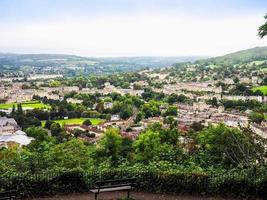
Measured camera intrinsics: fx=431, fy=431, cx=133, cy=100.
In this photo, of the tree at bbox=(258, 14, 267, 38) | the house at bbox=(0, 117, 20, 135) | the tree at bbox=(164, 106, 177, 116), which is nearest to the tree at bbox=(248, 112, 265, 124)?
the tree at bbox=(164, 106, 177, 116)

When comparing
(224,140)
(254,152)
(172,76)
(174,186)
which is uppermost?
(254,152)

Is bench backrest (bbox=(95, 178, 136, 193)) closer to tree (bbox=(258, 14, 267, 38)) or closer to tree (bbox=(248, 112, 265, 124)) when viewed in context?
tree (bbox=(258, 14, 267, 38))

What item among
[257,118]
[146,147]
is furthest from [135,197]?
[257,118]

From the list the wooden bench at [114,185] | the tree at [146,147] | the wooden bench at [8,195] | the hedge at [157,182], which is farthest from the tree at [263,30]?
the tree at [146,147]

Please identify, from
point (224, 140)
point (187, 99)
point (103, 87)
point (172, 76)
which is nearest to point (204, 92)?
point (187, 99)

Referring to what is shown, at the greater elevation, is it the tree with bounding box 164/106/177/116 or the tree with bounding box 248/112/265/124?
the tree with bounding box 248/112/265/124

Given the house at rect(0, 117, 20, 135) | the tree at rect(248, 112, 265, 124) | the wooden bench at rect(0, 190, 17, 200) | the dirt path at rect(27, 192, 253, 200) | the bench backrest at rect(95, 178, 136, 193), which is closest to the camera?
the wooden bench at rect(0, 190, 17, 200)

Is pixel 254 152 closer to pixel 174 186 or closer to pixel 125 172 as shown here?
pixel 174 186

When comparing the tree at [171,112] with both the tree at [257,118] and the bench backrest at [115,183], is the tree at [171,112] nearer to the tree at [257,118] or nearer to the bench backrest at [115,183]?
the tree at [257,118]
